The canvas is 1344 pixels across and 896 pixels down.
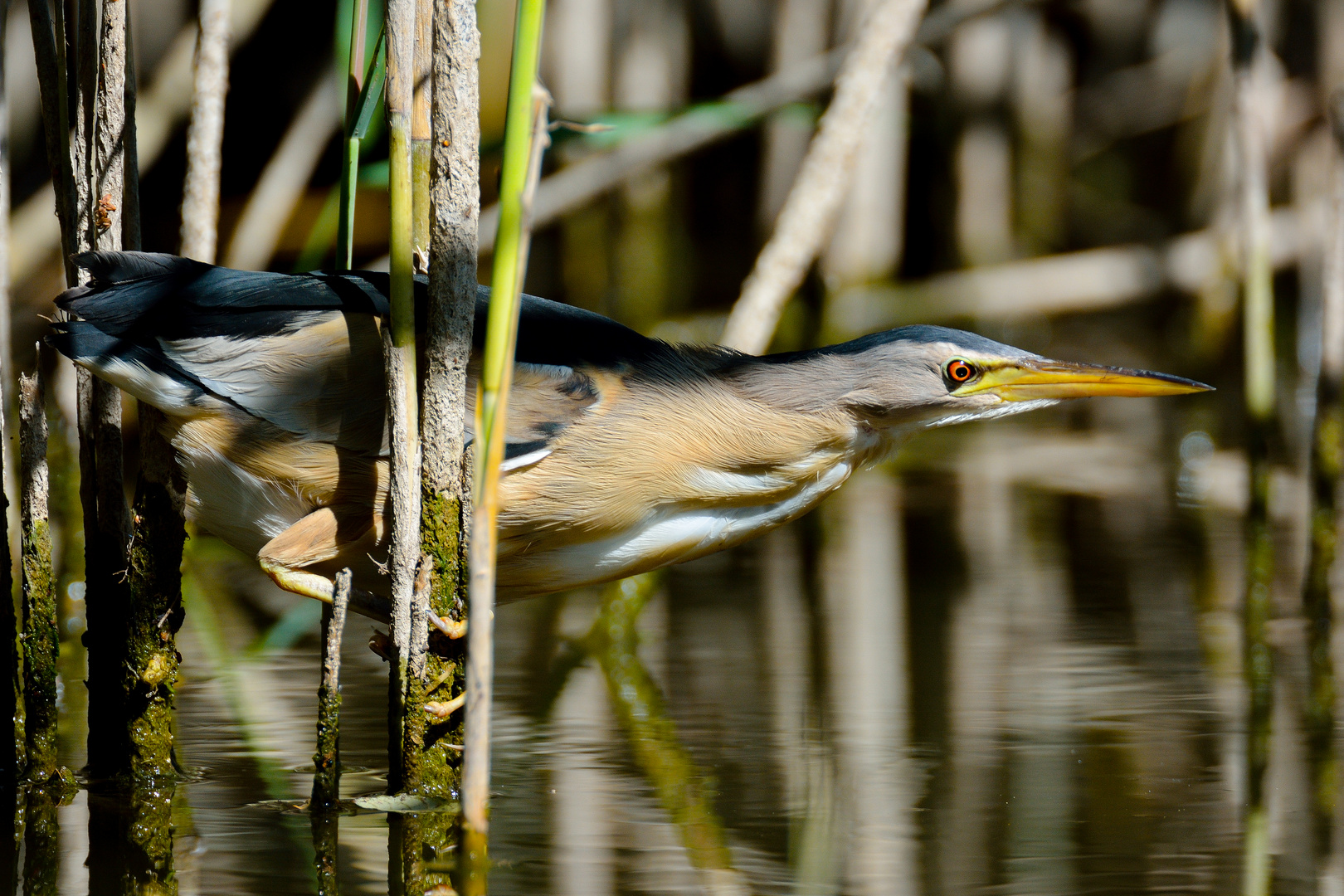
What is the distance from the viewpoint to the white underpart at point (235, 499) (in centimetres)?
244

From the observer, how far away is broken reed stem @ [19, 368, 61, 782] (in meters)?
2.35

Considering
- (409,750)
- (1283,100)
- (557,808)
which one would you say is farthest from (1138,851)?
(1283,100)

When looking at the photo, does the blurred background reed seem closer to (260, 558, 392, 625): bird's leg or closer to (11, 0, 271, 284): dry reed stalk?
(11, 0, 271, 284): dry reed stalk

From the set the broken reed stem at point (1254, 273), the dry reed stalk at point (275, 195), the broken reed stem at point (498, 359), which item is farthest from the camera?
the dry reed stalk at point (275, 195)

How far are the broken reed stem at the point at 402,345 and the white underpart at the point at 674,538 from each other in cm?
43

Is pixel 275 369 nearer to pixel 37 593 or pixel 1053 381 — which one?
pixel 37 593

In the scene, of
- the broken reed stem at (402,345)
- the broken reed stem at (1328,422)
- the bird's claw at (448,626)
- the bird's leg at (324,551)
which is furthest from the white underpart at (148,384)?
the broken reed stem at (1328,422)

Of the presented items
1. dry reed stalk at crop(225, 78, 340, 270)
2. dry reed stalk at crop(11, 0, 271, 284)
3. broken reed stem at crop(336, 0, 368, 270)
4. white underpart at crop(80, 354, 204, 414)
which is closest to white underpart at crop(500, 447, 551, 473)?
broken reed stem at crop(336, 0, 368, 270)

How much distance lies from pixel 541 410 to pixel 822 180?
47.4 inches

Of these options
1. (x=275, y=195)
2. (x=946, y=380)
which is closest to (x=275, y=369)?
(x=946, y=380)

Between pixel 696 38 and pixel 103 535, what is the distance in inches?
248

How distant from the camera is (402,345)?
2.11 m

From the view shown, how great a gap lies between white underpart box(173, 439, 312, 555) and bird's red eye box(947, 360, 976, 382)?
109 cm

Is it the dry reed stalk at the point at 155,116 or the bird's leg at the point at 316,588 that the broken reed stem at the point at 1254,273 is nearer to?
the bird's leg at the point at 316,588
